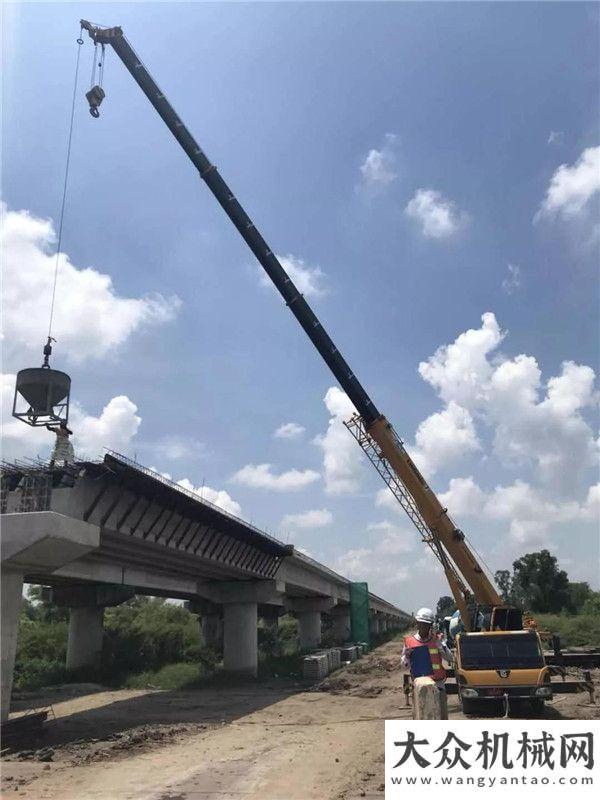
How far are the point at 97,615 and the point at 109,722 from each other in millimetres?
21642

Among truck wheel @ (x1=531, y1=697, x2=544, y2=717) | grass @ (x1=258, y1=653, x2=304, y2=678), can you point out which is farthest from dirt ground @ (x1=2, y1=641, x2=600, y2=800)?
grass @ (x1=258, y1=653, x2=304, y2=678)

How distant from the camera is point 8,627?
18.9 metres

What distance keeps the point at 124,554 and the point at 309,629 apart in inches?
1501

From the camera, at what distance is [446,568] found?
24328mm

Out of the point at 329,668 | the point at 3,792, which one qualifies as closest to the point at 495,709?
the point at 3,792

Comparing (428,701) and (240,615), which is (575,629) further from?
(428,701)

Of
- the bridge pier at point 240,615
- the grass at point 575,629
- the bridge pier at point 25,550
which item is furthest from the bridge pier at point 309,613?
the bridge pier at point 25,550

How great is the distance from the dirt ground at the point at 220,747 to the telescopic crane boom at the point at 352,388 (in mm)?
5121

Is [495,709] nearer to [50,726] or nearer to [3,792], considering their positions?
[3,792]

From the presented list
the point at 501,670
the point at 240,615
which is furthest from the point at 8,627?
the point at 240,615

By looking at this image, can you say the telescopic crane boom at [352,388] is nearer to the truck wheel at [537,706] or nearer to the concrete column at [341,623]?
the truck wheel at [537,706]

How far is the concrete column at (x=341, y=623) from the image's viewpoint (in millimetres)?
78856

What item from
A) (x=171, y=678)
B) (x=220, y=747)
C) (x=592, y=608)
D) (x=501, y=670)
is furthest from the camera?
(x=592, y=608)

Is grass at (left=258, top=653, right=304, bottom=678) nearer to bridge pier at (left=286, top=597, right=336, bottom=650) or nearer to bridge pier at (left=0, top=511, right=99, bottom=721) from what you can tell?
bridge pier at (left=286, top=597, right=336, bottom=650)
